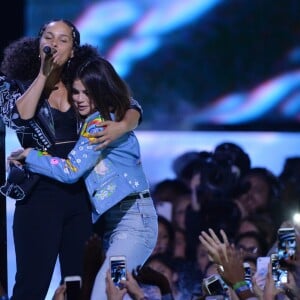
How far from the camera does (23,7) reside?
562 centimetres

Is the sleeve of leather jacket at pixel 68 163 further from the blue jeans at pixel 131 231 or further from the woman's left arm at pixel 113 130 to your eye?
the blue jeans at pixel 131 231

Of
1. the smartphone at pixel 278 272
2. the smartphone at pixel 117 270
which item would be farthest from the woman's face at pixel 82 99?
the smartphone at pixel 278 272

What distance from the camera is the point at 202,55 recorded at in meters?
5.82

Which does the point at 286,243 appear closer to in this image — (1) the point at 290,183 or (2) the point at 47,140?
(2) the point at 47,140

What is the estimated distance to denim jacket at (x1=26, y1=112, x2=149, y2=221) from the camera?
3350mm

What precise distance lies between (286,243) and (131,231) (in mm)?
533

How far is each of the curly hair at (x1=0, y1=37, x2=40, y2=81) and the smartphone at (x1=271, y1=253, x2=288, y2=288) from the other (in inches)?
41.2

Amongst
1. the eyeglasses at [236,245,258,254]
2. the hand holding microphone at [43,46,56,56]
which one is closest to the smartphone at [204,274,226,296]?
the hand holding microphone at [43,46,56,56]

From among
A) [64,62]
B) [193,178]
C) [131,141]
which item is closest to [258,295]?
[131,141]

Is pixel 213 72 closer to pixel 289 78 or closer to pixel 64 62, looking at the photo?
pixel 289 78

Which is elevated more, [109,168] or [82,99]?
[82,99]

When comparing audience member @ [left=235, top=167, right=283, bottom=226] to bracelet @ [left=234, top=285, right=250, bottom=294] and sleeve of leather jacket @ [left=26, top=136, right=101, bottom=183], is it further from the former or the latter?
bracelet @ [left=234, top=285, right=250, bottom=294]

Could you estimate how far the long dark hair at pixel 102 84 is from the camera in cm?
346

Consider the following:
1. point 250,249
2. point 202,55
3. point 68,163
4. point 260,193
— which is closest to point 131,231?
point 68,163
